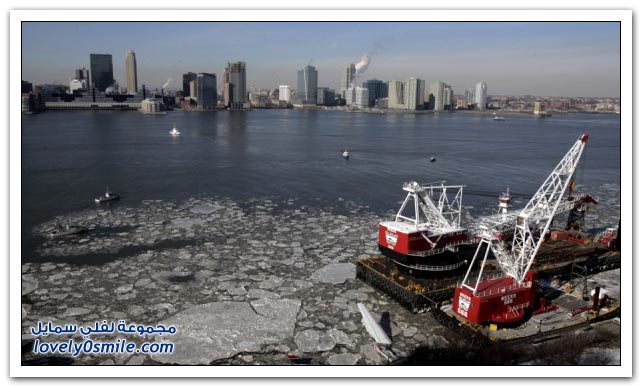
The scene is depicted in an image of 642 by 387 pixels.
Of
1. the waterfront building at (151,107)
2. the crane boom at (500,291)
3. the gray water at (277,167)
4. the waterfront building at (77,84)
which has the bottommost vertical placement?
the crane boom at (500,291)

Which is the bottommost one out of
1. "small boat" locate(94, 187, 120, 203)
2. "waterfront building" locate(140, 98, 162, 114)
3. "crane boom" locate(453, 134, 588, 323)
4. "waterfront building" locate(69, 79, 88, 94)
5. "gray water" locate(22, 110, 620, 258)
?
"crane boom" locate(453, 134, 588, 323)

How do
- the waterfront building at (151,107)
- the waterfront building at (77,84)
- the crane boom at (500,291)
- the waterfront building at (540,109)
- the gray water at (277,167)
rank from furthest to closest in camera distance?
the waterfront building at (77,84) < the waterfront building at (540,109) < the waterfront building at (151,107) < the gray water at (277,167) < the crane boom at (500,291)

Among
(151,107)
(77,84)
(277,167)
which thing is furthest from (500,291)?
(77,84)

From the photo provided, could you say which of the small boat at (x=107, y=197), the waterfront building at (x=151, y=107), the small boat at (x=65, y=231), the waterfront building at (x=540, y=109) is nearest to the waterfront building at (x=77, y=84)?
the waterfront building at (x=151, y=107)

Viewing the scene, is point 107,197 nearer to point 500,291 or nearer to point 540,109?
point 500,291

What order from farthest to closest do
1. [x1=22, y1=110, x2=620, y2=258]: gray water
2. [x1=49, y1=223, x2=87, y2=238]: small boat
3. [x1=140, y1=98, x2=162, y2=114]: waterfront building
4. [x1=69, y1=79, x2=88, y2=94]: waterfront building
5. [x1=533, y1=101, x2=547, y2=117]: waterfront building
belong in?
[x1=69, y1=79, x2=88, y2=94]: waterfront building → [x1=533, y1=101, x2=547, y2=117]: waterfront building → [x1=140, y1=98, x2=162, y2=114]: waterfront building → [x1=22, y1=110, x2=620, y2=258]: gray water → [x1=49, y1=223, x2=87, y2=238]: small boat

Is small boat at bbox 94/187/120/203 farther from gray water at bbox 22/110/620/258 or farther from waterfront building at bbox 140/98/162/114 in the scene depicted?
waterfront building at bbox 140/98/162/114

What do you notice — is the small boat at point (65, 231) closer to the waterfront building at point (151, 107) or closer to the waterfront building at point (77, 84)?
the waterfront building at point (151, 107)

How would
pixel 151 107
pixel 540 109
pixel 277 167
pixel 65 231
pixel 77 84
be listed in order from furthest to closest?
pixel 77 84
pixel 540 109
pixel 151 107
pixel 277 167
pixel 65 231

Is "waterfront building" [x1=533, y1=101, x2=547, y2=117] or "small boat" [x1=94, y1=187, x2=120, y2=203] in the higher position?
"waterfront building" [x1=533, y1=101, x2=547, y2=117]

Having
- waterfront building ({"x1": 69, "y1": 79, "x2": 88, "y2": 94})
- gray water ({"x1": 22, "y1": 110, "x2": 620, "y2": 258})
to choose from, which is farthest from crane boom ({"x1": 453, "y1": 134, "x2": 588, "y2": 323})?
waterfront building ({"x1": 69, "y1": 79, "x2": 88, "y2": 94})
